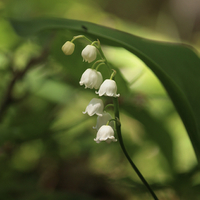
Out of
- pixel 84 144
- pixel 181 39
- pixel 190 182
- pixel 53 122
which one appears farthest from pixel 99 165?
pixel 181 39

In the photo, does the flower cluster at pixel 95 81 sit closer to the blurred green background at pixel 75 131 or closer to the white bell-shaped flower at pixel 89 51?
the white bell-shaped flower at pixel 89 51

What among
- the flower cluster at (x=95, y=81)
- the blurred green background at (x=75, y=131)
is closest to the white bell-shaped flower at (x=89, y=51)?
the flower cluster at (x=95, y=81)

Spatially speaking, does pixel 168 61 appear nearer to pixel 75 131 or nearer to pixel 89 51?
pixel 89 51

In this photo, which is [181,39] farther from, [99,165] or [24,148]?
[24,148]

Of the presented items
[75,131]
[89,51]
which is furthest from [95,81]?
[75,131]

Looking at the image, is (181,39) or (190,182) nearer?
(190,182)

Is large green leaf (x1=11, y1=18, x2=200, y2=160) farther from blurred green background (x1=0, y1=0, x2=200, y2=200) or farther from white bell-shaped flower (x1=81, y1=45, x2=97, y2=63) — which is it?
blurred green background (x1=0, y1=0, x2=200, y2=200)

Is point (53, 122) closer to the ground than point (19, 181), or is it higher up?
higher up

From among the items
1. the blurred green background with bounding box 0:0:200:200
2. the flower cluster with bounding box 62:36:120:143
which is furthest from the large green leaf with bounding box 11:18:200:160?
the blurred green background with bounding box 0:0:200:200

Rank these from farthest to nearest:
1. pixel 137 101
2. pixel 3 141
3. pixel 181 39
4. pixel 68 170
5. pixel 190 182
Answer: pixel 181 39 → pixel 68 170 → pixel 137 101 → pixel 3 141 → pixel 190 182
